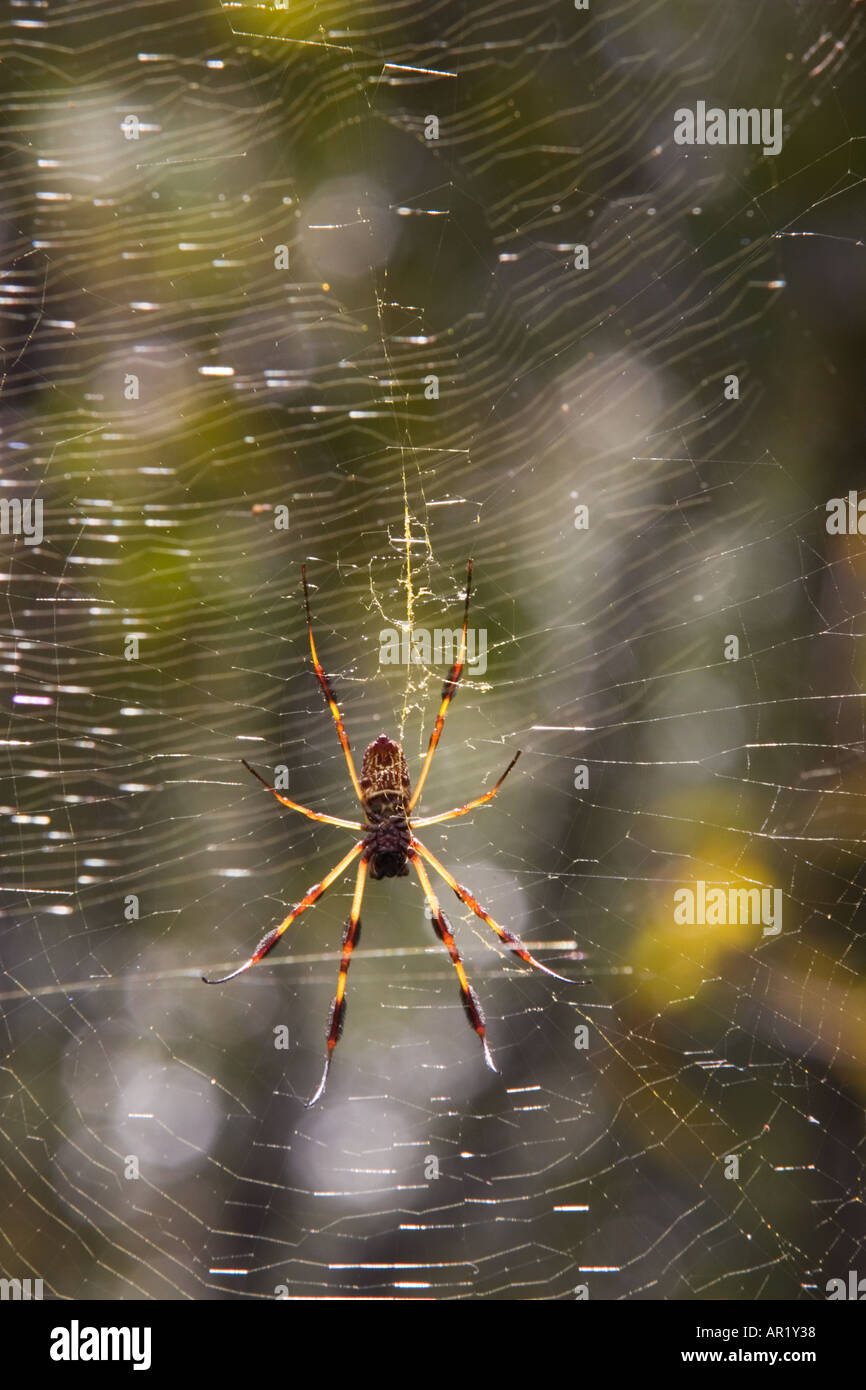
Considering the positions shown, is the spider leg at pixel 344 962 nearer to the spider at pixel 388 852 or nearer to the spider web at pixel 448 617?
the spider at pixel 388 852

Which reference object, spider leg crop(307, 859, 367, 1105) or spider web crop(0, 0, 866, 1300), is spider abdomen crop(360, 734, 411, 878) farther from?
spider web crop(0, 0, 866, 1300)

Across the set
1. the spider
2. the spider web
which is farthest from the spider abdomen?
the spider web

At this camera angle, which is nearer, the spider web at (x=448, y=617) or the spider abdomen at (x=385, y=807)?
the spider abdomen at (x=385, y=807)

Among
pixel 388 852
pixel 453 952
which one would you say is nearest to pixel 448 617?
pixel 388 852

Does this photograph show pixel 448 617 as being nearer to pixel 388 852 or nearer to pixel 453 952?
pixel 388 852

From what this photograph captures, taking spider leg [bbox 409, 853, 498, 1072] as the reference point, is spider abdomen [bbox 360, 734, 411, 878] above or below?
above

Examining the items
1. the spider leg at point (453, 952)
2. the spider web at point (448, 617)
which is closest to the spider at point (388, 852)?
the spider leg at point (453, 952)
